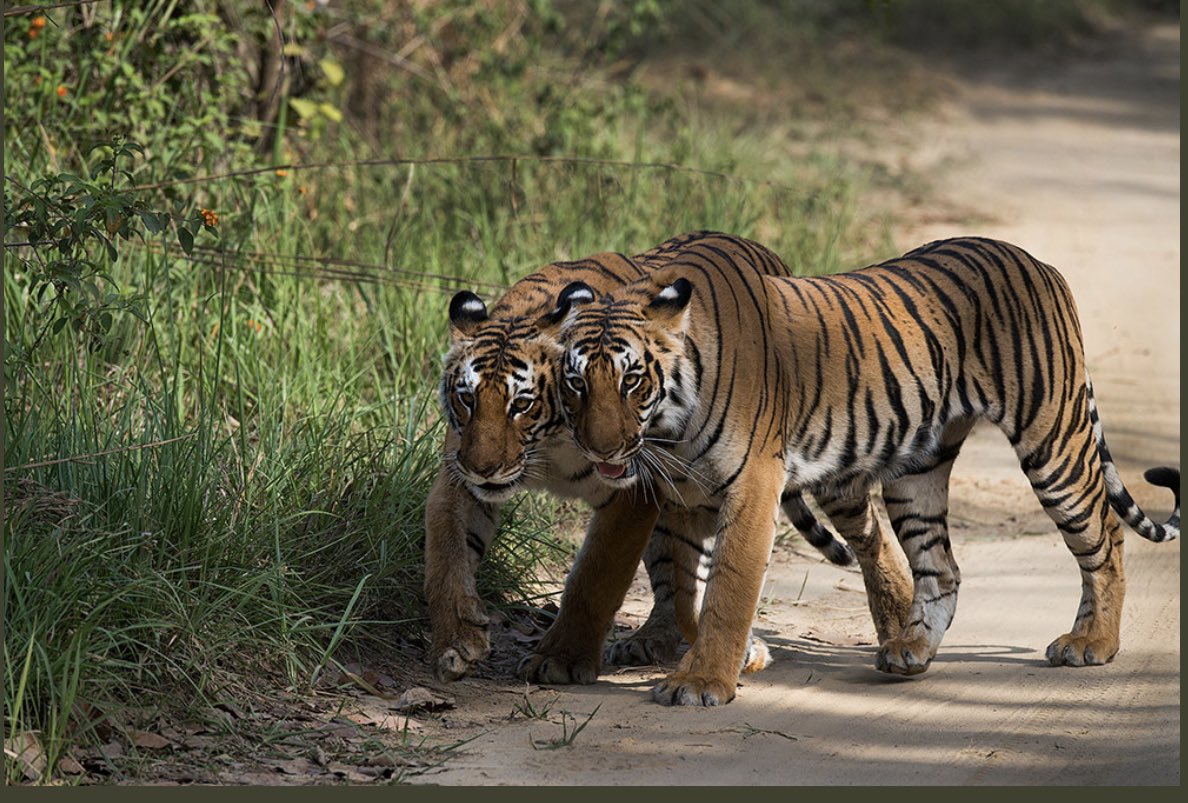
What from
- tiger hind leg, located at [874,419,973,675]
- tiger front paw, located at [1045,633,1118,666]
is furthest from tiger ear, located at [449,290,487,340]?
tiger front paw, located at [1045,633,1118,666]

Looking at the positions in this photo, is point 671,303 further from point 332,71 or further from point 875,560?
point 332,71

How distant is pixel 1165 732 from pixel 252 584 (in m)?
2.40

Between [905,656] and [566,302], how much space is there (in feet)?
4.73

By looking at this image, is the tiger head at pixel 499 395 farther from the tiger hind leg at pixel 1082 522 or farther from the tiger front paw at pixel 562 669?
the tiger hind leg at pixel 1082 522

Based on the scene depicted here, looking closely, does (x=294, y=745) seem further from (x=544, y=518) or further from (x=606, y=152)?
(x=606, y=152)

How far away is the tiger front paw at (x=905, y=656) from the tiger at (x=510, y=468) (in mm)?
349

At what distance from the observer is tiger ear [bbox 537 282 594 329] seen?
420 cm

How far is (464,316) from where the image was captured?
423 cm

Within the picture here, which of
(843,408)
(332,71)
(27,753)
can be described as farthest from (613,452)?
(332,71)

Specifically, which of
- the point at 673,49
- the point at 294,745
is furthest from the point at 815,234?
the point at 673,49

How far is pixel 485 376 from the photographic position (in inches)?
160

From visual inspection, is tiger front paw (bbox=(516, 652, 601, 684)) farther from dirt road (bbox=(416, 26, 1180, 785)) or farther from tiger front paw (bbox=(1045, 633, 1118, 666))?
tiger front paw (bbox=(1045, 633, 1118, 666))

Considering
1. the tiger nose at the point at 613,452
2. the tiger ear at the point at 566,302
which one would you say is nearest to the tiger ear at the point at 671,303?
the tiger ear at the point at 566,302

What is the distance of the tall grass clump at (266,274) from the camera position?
3.99 metres
